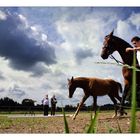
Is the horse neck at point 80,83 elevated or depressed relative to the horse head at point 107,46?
depressed

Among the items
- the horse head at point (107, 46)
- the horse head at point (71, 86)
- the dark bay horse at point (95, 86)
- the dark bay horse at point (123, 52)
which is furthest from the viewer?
the dark bay horse at point (95, 86)

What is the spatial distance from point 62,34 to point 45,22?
690 millimetres

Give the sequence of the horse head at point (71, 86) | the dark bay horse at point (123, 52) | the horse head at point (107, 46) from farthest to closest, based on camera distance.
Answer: the horse head at point (71, 86)
the horse head at point (107, 46)
the dark bay horse at point (123, 52)

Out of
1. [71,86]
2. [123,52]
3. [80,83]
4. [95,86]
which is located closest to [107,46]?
[123,52]

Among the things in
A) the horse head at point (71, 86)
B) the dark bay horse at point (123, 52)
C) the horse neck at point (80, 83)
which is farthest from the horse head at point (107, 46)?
the horse neck at point (80, 83)

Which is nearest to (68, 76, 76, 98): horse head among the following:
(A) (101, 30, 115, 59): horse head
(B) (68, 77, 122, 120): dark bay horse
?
(B) (68, 77, 122, 120): dark bay horse

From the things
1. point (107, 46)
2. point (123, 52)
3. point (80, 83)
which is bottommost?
point (80, 83)

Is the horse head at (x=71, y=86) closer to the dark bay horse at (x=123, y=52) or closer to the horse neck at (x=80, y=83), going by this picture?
the horse neck at (x=80, y=83)

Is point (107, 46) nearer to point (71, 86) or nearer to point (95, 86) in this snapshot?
point (71, 86)

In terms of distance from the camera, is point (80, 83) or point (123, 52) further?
point (80, 83)

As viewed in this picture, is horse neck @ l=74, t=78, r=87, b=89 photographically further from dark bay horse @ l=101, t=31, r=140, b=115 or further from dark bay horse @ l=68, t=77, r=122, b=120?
dark bay horse @ l=101, t=31, r=140, b=115

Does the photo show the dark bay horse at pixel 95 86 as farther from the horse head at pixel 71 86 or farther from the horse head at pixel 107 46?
the horse head at pixel 107 46

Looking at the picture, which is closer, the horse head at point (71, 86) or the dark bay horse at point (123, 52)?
the dark bay horse at point (123, 52)
